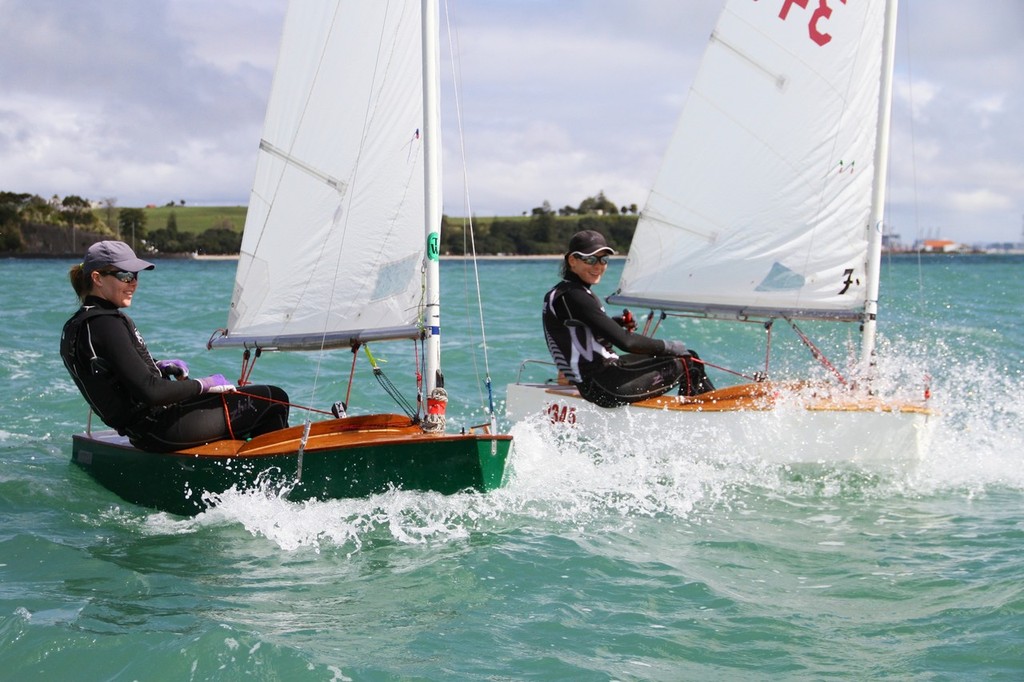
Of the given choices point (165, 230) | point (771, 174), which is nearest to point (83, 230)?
point (165, 230)

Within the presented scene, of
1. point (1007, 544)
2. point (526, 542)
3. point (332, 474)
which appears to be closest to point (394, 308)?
point (332, 474)

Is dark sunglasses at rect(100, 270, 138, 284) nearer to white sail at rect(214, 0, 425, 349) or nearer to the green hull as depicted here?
the green hull

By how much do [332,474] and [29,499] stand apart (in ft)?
6.76

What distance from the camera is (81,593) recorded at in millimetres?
4645

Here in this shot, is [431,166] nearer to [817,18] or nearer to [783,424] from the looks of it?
[783,424]

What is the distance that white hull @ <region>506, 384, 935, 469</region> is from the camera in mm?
7254

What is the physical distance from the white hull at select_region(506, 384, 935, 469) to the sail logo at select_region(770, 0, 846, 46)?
3.01 m

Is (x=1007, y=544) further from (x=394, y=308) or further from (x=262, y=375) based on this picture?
(x=262, y=375)

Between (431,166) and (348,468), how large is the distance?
1796 mm

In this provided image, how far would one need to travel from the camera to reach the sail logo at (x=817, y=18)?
28.2ft

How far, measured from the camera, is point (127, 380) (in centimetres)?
527

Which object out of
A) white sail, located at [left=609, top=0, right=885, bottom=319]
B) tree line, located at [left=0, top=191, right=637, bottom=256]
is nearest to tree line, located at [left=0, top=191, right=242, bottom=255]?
tree line, located at [left=0, top=191, right=637, bottom=256]

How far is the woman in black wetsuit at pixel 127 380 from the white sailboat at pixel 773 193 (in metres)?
2.90

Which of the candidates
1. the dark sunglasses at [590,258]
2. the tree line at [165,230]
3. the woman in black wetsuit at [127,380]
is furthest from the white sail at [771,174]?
the tree line at [165,230]
